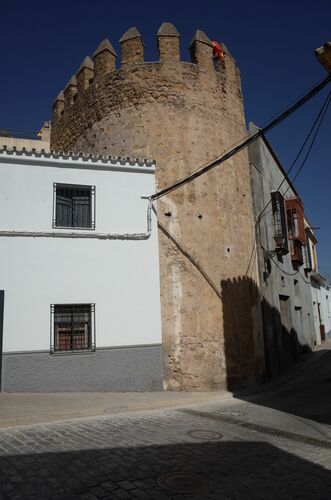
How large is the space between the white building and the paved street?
7.98 ft

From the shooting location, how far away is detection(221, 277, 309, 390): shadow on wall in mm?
11422

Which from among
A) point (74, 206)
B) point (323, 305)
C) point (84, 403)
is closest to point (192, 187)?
point (74, 206)

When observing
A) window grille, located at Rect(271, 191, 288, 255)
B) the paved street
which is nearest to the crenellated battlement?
window grille, located at Rect(271, 191, 288, 255)

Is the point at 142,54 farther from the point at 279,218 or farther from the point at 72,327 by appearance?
the point at 72,327

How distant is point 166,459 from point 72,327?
216 inches

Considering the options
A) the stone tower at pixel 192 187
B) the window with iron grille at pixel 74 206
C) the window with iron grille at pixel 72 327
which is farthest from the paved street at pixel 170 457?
the window with iron grille at pixel 74 206

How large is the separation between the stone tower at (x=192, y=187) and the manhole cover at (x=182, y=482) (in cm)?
609

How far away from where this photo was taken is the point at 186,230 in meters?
11.5

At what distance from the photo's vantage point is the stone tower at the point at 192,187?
11.1 m

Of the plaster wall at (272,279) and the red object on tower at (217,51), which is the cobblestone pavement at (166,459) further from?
the red object on tower at (217,51)

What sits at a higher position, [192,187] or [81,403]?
[192,187]

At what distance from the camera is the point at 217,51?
43.7 ft

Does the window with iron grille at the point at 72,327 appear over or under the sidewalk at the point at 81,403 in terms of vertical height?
over

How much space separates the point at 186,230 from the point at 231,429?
5.80 metres
